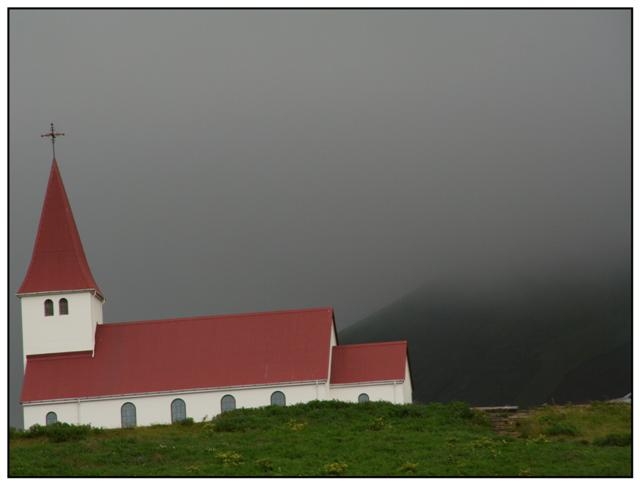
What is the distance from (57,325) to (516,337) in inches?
2309

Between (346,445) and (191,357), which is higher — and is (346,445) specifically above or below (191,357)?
below

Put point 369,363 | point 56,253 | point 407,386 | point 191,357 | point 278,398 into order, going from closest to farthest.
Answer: point 278,398, point 369,363, point 191,357, point 407,386, point 56,253

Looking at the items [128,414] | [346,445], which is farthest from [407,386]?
[346,445]

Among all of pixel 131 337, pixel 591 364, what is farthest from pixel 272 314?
pixel 591 364

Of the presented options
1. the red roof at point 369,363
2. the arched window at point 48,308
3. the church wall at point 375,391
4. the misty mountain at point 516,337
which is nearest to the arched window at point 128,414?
the arched window at point 48,308

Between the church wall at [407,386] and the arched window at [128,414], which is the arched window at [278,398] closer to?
the church wall at [407,386]

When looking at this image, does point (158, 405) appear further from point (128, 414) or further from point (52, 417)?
point (52, 417)

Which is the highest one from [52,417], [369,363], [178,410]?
[369,363]

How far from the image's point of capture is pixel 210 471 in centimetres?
3366

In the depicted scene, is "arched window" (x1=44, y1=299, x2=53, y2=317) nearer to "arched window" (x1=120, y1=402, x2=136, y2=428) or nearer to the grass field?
"arched window" (x1=120, y1=402, x2=136, y2=428)

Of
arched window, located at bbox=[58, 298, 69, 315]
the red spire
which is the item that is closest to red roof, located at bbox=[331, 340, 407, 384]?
the red spire

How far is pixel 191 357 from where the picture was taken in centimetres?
5153

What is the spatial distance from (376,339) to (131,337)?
48.2 m

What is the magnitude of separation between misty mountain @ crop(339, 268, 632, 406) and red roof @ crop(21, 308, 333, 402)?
115 ft
